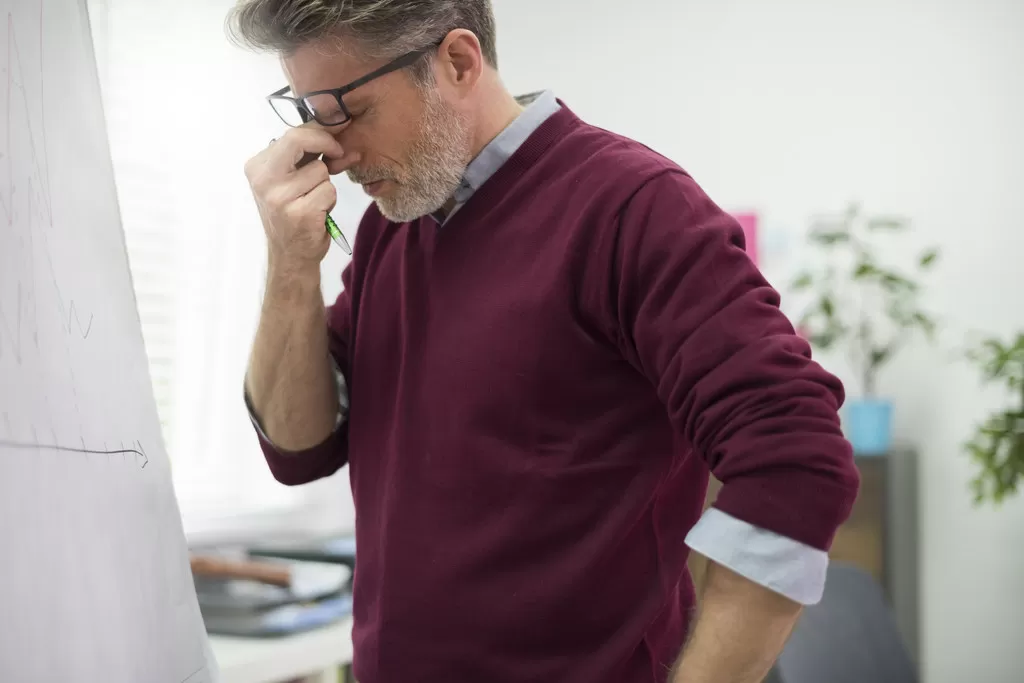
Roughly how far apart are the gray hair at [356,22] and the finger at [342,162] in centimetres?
11

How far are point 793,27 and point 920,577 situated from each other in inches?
72.7

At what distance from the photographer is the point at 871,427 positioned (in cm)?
275

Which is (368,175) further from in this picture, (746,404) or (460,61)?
(746,404)

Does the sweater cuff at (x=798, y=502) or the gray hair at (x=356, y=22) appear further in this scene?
the gray hair at (x=356, y=22)

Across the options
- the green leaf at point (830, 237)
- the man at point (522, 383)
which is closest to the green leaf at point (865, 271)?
the green leaf at point (830, 237)

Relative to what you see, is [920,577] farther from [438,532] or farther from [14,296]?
[14,296]

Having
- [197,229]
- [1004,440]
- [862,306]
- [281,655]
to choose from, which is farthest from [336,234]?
[862,306]

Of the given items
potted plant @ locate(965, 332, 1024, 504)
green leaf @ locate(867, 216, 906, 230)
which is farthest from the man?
green leaf @ locate(867, 216, 906, 230)

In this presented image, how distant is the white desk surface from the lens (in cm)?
140

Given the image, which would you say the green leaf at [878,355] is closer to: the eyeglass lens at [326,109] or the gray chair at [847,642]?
the gray chair at [847,642]

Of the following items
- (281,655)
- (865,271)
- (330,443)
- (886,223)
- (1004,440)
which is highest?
(330,443)

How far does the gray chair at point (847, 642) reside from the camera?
1.40 meters

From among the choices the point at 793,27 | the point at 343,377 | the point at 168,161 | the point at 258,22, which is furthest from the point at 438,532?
the point at 793,27

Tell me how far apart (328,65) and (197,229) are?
4.71ft
